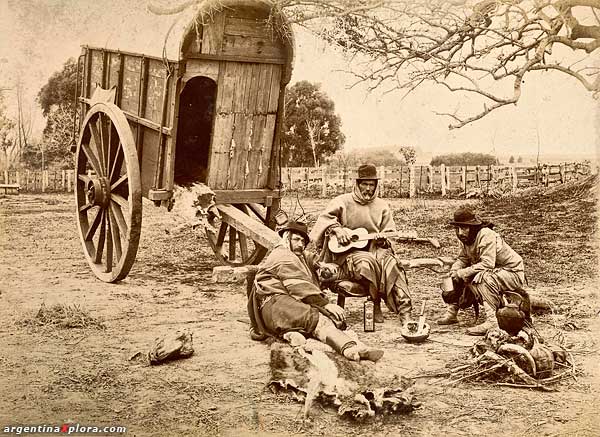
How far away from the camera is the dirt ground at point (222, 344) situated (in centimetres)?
462

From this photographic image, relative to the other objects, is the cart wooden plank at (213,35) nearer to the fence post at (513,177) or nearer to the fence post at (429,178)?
the fence post at (429,178)

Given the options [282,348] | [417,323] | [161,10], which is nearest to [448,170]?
[417,323]

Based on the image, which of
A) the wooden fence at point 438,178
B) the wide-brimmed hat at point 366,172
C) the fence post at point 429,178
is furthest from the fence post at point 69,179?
the fence post at point 429,178

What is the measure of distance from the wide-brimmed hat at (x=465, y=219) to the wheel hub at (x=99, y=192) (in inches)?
113

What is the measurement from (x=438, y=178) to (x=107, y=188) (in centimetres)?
276

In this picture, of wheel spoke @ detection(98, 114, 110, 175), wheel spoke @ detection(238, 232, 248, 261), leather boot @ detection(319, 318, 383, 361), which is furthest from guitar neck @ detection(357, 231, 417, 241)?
wheel spoke @ detection(98, 114, 110, 175)

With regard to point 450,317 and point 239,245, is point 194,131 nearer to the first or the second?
point 239,245

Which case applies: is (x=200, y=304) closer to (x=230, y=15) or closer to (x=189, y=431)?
(x=189, y=431)

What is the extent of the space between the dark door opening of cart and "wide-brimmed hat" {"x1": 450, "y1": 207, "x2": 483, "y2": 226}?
2.34 m

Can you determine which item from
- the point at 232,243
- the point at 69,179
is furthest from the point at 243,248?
the point at 69,179

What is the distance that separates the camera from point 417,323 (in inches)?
215

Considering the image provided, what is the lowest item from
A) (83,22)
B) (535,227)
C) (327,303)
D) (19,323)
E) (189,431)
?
(189,431)

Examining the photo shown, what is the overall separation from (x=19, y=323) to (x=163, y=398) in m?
1.31

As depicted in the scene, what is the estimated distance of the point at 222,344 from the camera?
5195mm
